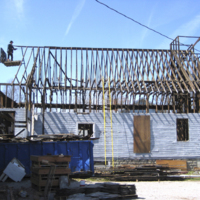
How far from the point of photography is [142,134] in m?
20.1

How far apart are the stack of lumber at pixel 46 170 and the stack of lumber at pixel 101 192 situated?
896 mm

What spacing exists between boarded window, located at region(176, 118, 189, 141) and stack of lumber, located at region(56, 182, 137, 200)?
11.9 m

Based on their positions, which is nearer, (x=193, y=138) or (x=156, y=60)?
(x=193, y=138)

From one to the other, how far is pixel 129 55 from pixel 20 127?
11218 millimetres

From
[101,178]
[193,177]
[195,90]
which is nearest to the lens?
[101,178]

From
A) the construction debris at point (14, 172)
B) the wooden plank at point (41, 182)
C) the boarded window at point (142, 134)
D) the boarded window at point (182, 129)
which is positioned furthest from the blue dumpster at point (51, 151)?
the boarded window at point (182, 129)

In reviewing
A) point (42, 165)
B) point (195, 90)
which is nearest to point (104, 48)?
point (195, 90)

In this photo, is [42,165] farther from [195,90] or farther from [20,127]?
[195,90]

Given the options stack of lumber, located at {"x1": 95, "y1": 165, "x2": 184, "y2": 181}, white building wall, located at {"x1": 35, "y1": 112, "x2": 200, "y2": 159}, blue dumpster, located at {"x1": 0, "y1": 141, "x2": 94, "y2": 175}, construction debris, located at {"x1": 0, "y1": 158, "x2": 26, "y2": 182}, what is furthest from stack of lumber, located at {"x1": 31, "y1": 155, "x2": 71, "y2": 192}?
white building wall, located at {"x1": 35, "y1": 112, "x2": 200, "y2": 159}

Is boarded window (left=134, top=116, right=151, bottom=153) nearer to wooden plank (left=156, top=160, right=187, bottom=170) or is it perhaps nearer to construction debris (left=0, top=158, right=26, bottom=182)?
wooden plank (left=156, top=160, right=187, bottom=170)

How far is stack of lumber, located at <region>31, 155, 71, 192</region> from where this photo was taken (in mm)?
10758

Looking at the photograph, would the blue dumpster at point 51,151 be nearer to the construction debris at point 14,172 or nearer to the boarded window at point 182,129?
the construction debris at point 14,172

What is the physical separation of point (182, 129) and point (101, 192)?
12.8 m

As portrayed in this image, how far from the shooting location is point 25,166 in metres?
14.1
